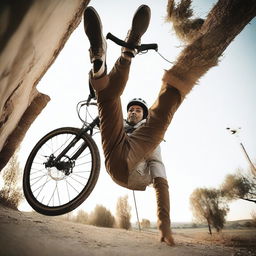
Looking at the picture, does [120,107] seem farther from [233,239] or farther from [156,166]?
[233,239]

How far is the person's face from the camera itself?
3720 mm

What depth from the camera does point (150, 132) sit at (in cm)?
214

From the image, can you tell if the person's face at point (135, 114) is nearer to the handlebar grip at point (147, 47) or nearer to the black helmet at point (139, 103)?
the black helmet at point (139, 103)

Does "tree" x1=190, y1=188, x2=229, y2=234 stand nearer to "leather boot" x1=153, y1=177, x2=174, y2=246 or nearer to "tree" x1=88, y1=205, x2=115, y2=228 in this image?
"tree" x1=88, y1=205, x2=115, y2=228

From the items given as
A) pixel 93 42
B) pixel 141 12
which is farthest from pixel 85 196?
pixel 141 12

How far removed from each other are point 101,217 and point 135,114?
9330 millimetres

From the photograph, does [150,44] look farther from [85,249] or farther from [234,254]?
[234,254]

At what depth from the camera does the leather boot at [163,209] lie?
7.75 ft

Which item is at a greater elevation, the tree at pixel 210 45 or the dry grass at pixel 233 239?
the tree at pixel 210 45

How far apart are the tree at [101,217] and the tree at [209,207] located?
15.1m

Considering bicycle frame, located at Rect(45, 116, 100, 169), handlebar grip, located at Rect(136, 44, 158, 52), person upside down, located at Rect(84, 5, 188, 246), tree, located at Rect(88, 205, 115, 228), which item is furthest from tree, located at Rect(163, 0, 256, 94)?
tree, located at Rect(88, 205, 115, 228)

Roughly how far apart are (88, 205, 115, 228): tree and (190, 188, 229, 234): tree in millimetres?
15100

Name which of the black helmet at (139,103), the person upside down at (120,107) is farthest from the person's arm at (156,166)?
the black helmet at (139,103)

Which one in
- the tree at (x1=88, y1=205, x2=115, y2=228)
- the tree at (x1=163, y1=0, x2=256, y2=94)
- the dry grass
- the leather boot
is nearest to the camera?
the tree at (x1=163, y1=0, x2=256, y2=94)
